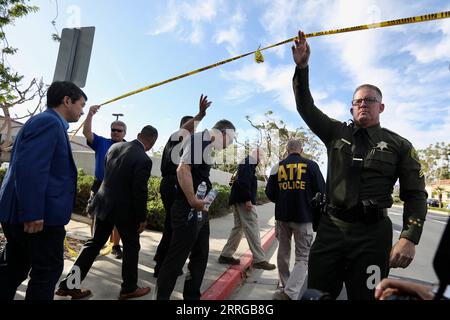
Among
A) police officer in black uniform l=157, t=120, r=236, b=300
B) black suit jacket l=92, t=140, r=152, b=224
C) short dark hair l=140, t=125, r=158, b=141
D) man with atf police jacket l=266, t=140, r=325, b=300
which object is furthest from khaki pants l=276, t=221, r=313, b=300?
short dark hair l=140, t=125, r=158, b=141

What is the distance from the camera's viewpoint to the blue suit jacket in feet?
6.55

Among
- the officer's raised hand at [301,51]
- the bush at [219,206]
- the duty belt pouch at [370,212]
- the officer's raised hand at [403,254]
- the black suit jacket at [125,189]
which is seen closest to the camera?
the officer's raised hand at [403,254]

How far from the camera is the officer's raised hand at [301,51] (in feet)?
6.93

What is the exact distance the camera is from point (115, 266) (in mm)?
4074

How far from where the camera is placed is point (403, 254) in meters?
1.86

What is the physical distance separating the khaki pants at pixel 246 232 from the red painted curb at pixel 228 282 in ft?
0.75

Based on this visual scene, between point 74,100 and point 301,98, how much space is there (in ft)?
5.81

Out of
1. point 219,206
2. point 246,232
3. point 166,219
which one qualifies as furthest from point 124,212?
point 219,206

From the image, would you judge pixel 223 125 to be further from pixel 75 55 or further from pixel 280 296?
pixel 280 296

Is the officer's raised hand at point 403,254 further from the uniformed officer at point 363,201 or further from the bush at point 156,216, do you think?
the bush at point 156,216

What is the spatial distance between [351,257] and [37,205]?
2.07 metres

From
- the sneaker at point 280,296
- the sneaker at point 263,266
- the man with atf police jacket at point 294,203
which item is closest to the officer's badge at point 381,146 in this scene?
the man with atf police jacket at point 294,203

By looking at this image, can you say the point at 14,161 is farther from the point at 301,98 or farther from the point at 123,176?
the point at 301,98
